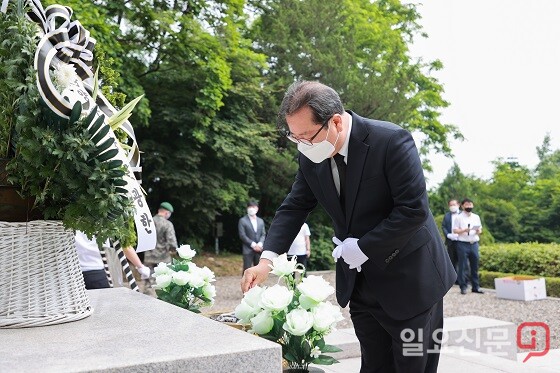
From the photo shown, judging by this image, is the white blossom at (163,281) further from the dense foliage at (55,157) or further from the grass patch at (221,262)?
the grass patch at (221,262)

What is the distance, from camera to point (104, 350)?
70.8 inches

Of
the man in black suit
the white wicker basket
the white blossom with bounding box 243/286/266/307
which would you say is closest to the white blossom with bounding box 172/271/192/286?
the man in black suit

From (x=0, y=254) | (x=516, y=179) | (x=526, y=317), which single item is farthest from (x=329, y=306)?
(x=516, y=179)

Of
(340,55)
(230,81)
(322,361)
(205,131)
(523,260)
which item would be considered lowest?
(322,361)

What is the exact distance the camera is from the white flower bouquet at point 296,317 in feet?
8.80

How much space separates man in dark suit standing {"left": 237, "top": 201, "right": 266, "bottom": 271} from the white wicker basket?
389 inches

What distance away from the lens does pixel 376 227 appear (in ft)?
8.73

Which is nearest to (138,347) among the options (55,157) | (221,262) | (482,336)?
(55,157)

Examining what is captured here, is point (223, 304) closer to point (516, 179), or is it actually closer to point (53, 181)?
point (53, 181)

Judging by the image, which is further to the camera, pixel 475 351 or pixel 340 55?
pixel 340 55

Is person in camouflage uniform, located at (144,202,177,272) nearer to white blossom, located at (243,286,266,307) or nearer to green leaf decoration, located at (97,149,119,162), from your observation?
white blossom, located at (243,286,266,307)

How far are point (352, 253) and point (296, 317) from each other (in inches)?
13.5

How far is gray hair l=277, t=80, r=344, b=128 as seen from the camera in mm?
2625

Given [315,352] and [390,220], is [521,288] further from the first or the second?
[390,220]
